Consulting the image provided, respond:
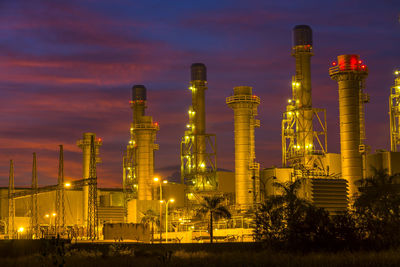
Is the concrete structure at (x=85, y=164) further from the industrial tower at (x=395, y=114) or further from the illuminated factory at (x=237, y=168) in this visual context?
the industrial tower at (x=395, y=114)

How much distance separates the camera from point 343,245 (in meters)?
56.2

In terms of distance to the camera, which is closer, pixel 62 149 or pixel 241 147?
pixel 62 149

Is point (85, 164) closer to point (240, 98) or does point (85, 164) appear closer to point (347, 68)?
point (240, 98)

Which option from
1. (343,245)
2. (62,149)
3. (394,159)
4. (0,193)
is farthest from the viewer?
(0,193)

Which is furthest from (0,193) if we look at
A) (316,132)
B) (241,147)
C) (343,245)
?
(343,245)

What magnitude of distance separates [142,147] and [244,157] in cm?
3636

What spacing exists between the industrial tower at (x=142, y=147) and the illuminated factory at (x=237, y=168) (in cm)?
25

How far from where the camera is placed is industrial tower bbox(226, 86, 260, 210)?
432ft

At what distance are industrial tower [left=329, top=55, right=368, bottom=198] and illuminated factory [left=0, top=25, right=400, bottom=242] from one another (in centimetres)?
18

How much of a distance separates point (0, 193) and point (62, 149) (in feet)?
207

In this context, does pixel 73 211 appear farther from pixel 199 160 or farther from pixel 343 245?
pixel 343 245

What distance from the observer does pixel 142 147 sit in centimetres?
15988

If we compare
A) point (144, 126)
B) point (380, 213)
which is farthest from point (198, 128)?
point (380, 213)

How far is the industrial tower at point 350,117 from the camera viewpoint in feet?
371
